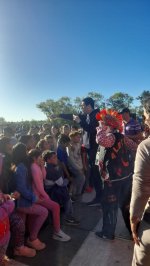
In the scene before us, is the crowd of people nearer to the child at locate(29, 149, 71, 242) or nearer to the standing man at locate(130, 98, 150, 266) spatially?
the child at locate(29, 149, 71, 242)

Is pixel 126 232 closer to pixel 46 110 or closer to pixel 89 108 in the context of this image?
pixel 89 108

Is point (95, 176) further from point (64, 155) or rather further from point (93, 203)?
point (64, 155)

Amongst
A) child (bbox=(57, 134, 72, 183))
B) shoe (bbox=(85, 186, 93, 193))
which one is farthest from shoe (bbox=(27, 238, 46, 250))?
shoe (bbox=(85, 186, 93, 193))

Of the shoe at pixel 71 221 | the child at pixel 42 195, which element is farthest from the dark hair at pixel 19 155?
the shoe at pixel 71 221

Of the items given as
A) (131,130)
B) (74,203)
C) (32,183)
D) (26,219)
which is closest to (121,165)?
(131,130)

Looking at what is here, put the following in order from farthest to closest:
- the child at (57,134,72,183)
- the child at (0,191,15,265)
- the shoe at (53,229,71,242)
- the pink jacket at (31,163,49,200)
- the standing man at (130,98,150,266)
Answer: the child at (57,134,72,183), the shoe at (53,229,71,242), the pink jacket at (31,163,49,200), the child at (0,191,15,265), the standing man at (130,98,150,266)

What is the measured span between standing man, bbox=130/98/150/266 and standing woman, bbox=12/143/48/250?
197 cm

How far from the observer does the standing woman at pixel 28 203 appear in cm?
375

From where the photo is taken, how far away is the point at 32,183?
3990 mm

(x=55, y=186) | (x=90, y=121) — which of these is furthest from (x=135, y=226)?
(x=90, y=121)

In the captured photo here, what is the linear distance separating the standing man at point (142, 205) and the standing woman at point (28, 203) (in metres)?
1.97

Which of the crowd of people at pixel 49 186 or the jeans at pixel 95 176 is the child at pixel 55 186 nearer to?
the crowd of people at pixel 49 186

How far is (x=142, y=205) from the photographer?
2068mm

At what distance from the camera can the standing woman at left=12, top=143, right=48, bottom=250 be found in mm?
3754
